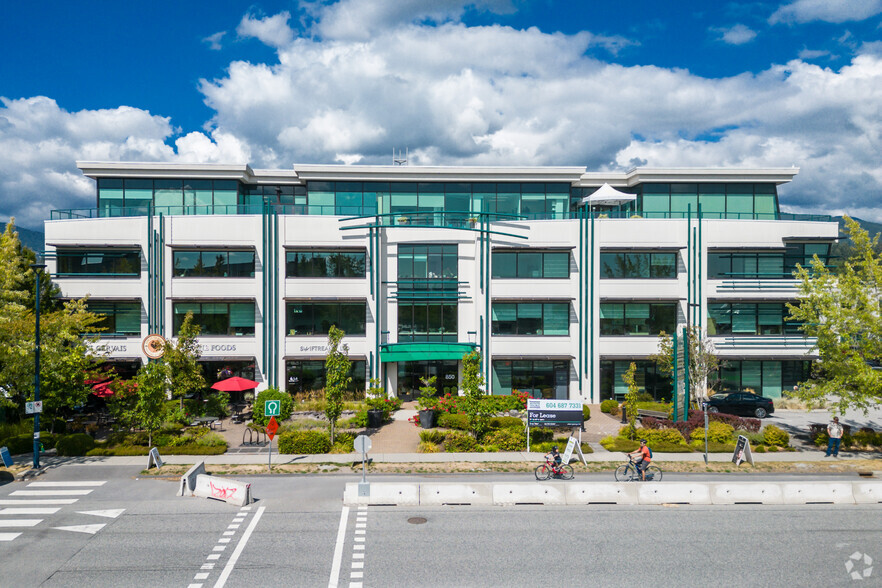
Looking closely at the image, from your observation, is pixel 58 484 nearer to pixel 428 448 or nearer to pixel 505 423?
pixel 428 448

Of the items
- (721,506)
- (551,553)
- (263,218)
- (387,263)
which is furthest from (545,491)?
(263,218)

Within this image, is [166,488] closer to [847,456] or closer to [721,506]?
[721,506]

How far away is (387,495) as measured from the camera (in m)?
18.9

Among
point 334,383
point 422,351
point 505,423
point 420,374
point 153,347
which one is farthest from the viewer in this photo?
point 420,374

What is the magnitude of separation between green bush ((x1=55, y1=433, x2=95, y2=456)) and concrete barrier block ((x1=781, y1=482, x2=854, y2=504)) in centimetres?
2770

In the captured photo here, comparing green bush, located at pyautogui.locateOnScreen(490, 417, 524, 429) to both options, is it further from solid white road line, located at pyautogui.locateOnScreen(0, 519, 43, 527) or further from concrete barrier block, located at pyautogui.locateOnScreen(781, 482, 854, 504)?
solid white road line, located at pyautogui.locateOnScreen(0, 519, 43, 527)

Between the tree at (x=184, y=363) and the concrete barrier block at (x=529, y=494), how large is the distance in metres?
19.8

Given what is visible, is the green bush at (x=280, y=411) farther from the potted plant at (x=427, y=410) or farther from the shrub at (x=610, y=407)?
the shrub at (x=610, y=407)

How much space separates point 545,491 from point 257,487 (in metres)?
10.3

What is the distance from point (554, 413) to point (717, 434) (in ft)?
27.2

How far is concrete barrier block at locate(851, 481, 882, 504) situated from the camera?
63.4 ft

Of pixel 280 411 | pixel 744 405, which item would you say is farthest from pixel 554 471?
pixel 744 405

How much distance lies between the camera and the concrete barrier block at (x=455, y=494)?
18953mm

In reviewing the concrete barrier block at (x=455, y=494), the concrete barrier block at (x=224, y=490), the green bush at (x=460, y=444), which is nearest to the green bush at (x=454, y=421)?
the green bush at (x=460, y=444)
